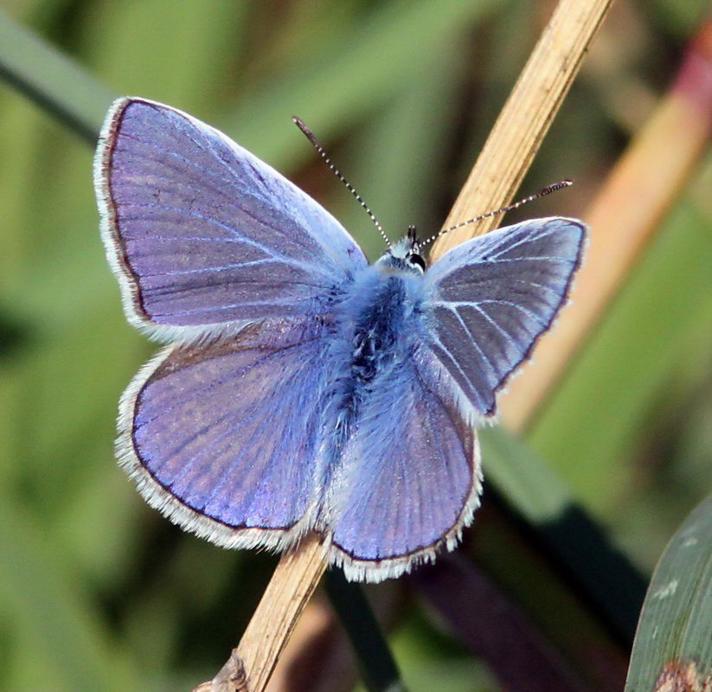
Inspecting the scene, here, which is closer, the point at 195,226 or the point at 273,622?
the point at 273,622

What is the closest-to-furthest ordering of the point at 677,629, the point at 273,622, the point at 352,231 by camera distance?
the point at 677,629
the point at 273,622
the point at 352,231

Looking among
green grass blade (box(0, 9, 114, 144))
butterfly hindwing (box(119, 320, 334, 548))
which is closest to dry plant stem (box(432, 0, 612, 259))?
butterfly hindwing (box(119, 320, 334, 548))

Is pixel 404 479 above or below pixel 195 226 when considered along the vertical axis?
below

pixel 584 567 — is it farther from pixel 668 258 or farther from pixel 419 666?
pixel 668 258

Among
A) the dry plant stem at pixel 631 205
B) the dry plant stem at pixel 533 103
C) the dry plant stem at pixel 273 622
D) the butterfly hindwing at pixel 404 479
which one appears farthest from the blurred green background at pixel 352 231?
the dry plant stem at pixel 533 103

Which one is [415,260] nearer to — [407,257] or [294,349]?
[407,257]

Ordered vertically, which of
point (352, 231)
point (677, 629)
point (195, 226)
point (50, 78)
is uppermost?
point (50, 78)

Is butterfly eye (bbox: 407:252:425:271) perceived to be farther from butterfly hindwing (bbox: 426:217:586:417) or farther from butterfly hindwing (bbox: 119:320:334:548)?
butterfly hindwing (bbox: 119:320:334:548)

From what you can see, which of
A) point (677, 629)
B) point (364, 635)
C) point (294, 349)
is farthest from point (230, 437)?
point (677, 629)

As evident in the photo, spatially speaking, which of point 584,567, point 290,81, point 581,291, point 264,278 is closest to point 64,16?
point 290,81
